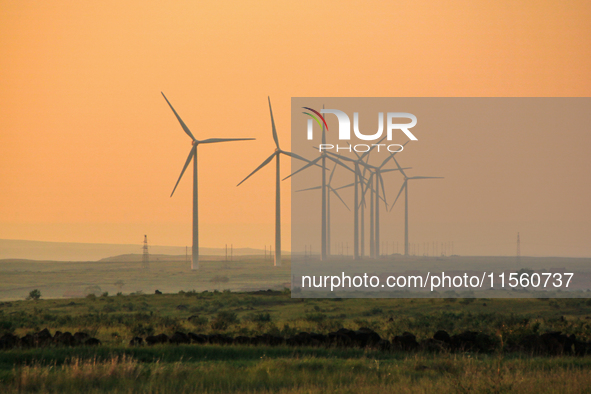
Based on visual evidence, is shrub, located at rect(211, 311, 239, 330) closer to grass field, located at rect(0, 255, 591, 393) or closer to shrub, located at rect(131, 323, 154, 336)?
grass field, located at rect(0, 255, 591, 393)

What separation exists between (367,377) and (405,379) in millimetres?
1323

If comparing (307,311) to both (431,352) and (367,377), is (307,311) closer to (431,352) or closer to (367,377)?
(431,352)

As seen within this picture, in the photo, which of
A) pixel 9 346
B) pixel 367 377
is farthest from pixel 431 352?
pixel 9 346

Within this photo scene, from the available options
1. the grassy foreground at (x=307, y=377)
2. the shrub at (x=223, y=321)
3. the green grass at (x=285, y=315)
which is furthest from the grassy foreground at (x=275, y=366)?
the green grass at (x=285, y=315)

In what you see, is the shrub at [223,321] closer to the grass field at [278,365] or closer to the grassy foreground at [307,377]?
the grass field at [278,365]

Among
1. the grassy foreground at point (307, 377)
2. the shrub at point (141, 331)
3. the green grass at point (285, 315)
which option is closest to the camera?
the grassy foreground at point (307, 377)

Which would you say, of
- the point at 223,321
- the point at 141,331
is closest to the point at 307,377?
the point at 141,331

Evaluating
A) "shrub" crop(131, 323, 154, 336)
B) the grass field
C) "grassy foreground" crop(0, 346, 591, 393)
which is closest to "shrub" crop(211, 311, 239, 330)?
the grass field

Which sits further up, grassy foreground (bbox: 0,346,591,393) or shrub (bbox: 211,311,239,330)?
grassy foreground (bbox: 0,346,591,393)

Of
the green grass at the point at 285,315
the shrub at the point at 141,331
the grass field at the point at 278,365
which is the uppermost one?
the grass field at the point at 278,365

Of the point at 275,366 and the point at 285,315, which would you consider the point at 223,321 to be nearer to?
the point at 285,315

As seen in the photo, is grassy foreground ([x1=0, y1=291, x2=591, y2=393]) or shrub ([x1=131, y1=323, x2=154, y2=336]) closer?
grassy foreground ([x1=0, y1=291, x2=591, y2=393])

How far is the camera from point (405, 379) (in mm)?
19016

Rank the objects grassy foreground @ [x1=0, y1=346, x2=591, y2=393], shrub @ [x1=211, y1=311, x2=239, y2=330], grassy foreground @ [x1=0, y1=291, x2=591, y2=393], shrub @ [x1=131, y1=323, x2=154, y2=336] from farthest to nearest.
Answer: shrub @ [x1=211, y1=311, x2=239, y2=330] → shrub @ [x1=131, y1=323, x2=154, y2=336] → grassy foreground @ [x1=0, y1=291, x2=591, y2=393] → grassy foreground @ [x1=0, y1=346, x2=591, y2=393]
